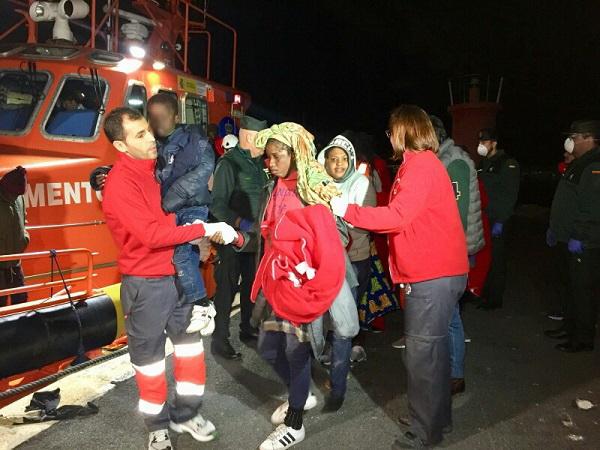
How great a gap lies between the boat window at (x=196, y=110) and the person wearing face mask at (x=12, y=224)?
7.38 feet

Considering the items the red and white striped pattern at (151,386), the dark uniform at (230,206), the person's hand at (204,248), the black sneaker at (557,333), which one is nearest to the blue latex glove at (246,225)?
the dark uniform at (230,206)

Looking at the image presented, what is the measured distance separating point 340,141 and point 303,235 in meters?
1.45

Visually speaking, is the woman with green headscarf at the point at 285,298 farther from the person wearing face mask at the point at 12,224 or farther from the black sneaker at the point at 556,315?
the black sneaker at the point at 556,315

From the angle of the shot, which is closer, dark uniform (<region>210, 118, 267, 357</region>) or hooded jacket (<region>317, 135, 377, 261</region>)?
hooded jacket (<region>317, 135, 377, 261</region>)

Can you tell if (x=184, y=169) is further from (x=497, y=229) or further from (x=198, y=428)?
(x=497, y=229)

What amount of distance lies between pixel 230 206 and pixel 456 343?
6.92ft

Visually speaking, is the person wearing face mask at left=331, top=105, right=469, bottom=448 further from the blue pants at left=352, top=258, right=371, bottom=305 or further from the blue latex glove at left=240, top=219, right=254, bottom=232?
the blue latex glove at left=240, top=219, right=254, bottom=232

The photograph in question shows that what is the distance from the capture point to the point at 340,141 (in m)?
3.97

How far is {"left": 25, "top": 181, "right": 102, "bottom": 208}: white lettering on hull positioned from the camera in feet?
14.0

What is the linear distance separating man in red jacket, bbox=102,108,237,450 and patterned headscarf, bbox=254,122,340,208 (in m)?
0.49

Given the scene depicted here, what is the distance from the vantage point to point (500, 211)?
18.9ft

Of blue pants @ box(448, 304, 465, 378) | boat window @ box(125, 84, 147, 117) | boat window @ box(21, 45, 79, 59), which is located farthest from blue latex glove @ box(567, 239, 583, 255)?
boat window @ box(21, 45, 79, 59)

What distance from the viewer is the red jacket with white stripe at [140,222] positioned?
103 inches

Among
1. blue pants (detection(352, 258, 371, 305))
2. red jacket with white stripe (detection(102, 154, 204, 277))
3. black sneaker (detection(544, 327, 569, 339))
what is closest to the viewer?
red jacket with white stripe (detection(102, 154, 204, 277))
